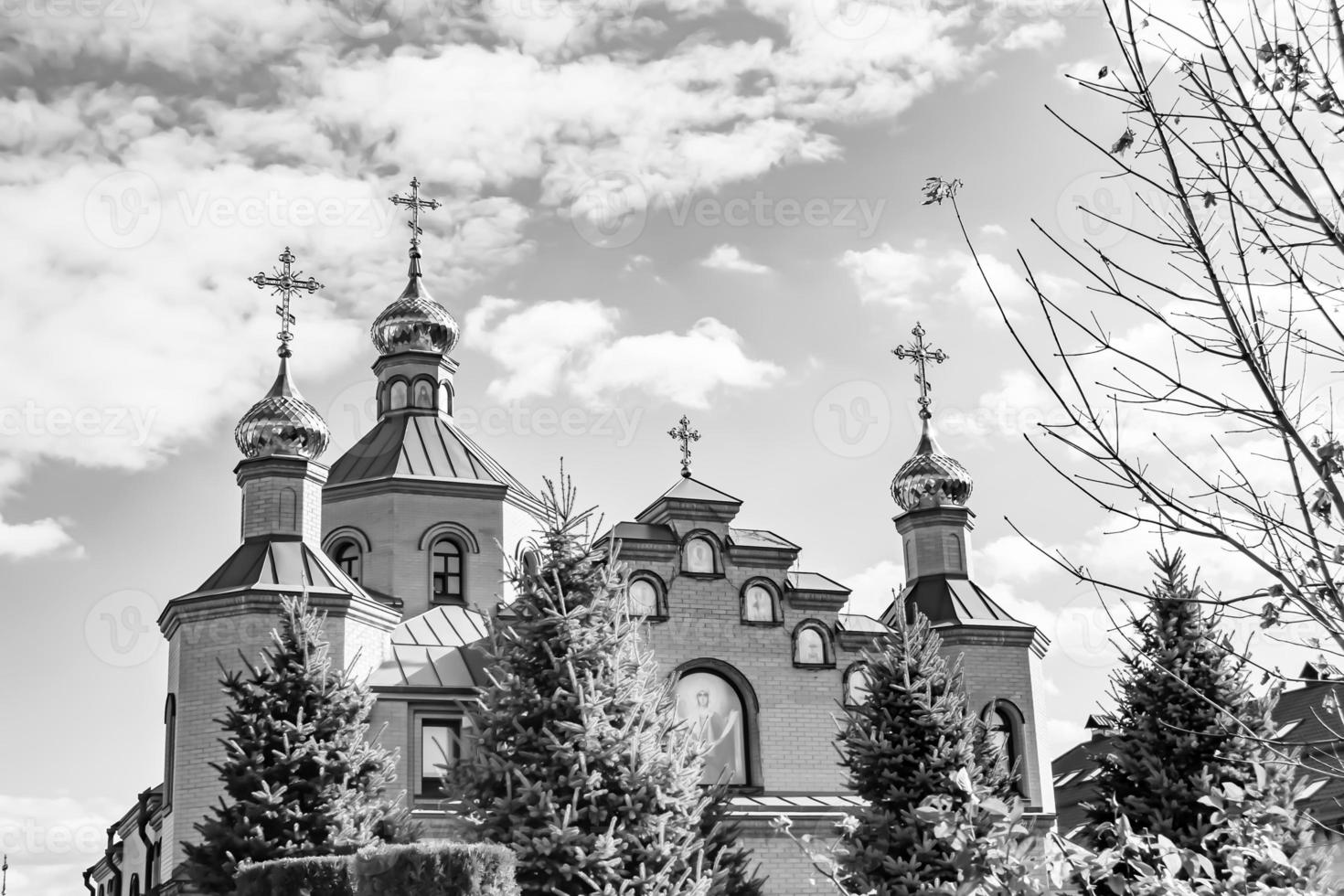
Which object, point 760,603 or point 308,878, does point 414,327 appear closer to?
point 760,603

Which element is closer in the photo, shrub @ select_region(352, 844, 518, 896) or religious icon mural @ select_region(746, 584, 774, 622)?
Answer: shrub @ select_region(352, 844, 518, 896)

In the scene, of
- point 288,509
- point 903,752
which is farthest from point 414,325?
point 903,752

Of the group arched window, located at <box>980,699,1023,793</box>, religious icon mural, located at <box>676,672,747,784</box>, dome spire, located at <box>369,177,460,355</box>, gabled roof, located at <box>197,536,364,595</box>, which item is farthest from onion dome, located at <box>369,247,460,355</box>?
arched window, located at <box>980,699,1023,793</box>

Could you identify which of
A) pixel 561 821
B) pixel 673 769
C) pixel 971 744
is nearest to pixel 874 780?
pixel 971 744

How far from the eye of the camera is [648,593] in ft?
65.0

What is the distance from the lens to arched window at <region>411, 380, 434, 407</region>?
2616cm

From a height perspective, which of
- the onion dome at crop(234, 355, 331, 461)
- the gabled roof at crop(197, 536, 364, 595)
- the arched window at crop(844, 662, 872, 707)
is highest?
the onion dome at crop(234, 355, 331, 461)

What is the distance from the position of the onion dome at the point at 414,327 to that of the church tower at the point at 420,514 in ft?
4.98

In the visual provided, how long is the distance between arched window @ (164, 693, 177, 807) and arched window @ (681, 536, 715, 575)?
755 centimetres

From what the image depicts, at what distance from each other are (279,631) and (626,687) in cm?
601

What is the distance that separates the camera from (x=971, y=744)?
16.5 meters

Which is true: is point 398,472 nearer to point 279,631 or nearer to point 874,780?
point 279,631

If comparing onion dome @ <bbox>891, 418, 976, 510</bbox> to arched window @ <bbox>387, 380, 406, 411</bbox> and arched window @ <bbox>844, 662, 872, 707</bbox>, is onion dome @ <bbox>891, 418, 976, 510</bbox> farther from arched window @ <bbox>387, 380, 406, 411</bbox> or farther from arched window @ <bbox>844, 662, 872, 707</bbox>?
arched window @ <bbox>387, 380, 406, 411</bbox>

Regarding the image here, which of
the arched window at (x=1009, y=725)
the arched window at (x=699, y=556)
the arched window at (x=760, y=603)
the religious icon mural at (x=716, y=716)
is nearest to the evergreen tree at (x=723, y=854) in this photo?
the religious icon mural at (x=716, y=716)
